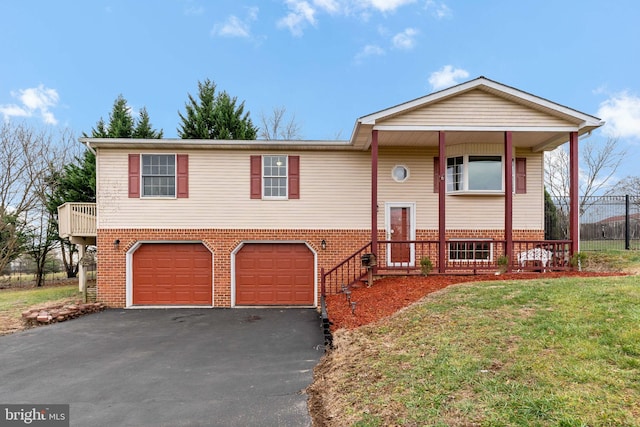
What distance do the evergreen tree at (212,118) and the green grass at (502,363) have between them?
17.5 meters

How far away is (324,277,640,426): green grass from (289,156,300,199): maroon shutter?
18.0ft

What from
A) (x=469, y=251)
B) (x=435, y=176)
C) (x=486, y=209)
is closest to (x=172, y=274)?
(x=435, y=176)

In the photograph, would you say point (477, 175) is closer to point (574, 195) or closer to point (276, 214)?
point (574, 195)

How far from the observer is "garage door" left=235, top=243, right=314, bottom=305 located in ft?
34.2

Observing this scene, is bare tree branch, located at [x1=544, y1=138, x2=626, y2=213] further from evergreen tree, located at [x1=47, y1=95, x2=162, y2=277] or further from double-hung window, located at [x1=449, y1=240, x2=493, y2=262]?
evergreen tree, located at [x1=47, y1=95, x2=162, y2=277]

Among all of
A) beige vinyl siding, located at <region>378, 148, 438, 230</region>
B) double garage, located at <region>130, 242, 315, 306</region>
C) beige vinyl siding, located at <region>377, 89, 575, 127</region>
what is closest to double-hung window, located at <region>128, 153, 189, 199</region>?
double garage, located at <region>130, 242, 315, 306</region>

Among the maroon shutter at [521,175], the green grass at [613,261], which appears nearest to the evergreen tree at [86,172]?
the maroon shutter at [521,175]

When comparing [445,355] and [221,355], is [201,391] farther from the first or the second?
[445,355]

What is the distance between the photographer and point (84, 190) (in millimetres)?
16578

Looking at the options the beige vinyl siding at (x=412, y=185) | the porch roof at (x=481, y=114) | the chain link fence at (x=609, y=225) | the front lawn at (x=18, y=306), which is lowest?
the front lawn at (x=18, y=306)

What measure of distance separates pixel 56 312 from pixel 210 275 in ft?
13.4

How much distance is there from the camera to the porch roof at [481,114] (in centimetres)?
908

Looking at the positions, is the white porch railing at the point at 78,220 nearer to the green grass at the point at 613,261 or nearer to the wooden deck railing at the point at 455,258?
the wooden deck railing at the point at 455,258

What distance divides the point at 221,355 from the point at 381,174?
716 centimetres
